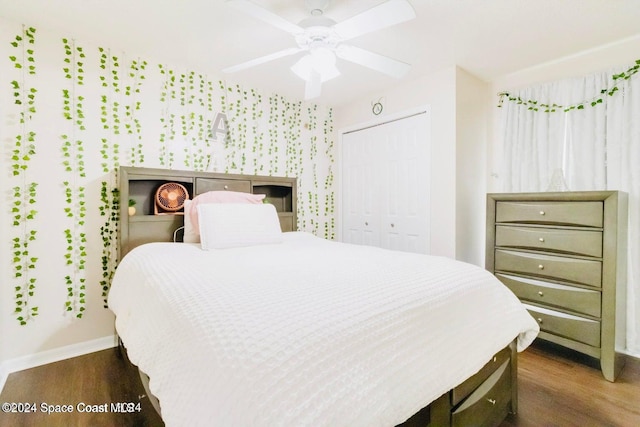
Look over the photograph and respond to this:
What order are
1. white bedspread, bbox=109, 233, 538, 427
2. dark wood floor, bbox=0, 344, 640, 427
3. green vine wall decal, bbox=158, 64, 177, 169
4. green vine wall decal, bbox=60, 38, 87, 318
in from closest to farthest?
white bedspread, bbox=109, 233, 538, 427 < dark wood floor, bbox=0, 344, 640, 427 < green vine wall decal, bbox=60, 38, 87, 318 < green vine wall decal, bbox=158, 64, 177, 169

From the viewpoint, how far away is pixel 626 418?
1.51 metres

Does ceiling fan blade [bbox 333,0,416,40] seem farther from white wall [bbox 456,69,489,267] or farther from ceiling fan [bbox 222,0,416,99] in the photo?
white wall [bbox 456,69,489,267]

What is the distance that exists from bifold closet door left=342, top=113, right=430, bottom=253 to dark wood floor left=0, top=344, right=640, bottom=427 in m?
1.27

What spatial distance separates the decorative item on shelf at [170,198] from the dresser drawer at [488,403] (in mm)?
2215

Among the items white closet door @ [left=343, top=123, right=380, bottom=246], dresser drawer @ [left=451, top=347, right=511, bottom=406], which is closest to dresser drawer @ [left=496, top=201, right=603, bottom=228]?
dresser drawer @ [left=451, top=347, right=511, bottom=406]

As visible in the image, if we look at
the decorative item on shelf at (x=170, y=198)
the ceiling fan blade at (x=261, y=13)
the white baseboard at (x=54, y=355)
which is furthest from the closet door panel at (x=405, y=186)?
the white baseboard at (x=54, y=355)

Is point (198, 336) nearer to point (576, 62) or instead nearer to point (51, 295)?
point (51, 295)

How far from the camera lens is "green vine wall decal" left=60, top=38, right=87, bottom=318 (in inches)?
83.6

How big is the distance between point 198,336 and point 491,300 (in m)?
1.19

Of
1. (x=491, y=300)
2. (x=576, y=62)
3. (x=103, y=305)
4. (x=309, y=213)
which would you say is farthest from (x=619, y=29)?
(x=103, y=305)

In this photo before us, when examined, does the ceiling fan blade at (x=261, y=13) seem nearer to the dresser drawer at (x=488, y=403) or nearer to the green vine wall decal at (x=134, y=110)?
the green vine wall decal at (x=134, y=110)

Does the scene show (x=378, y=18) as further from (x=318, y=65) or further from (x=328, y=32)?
(x=318, y=65)

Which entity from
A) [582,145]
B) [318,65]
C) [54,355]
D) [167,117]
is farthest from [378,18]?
[54,355]

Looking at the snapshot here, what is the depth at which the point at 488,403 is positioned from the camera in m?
1.29
